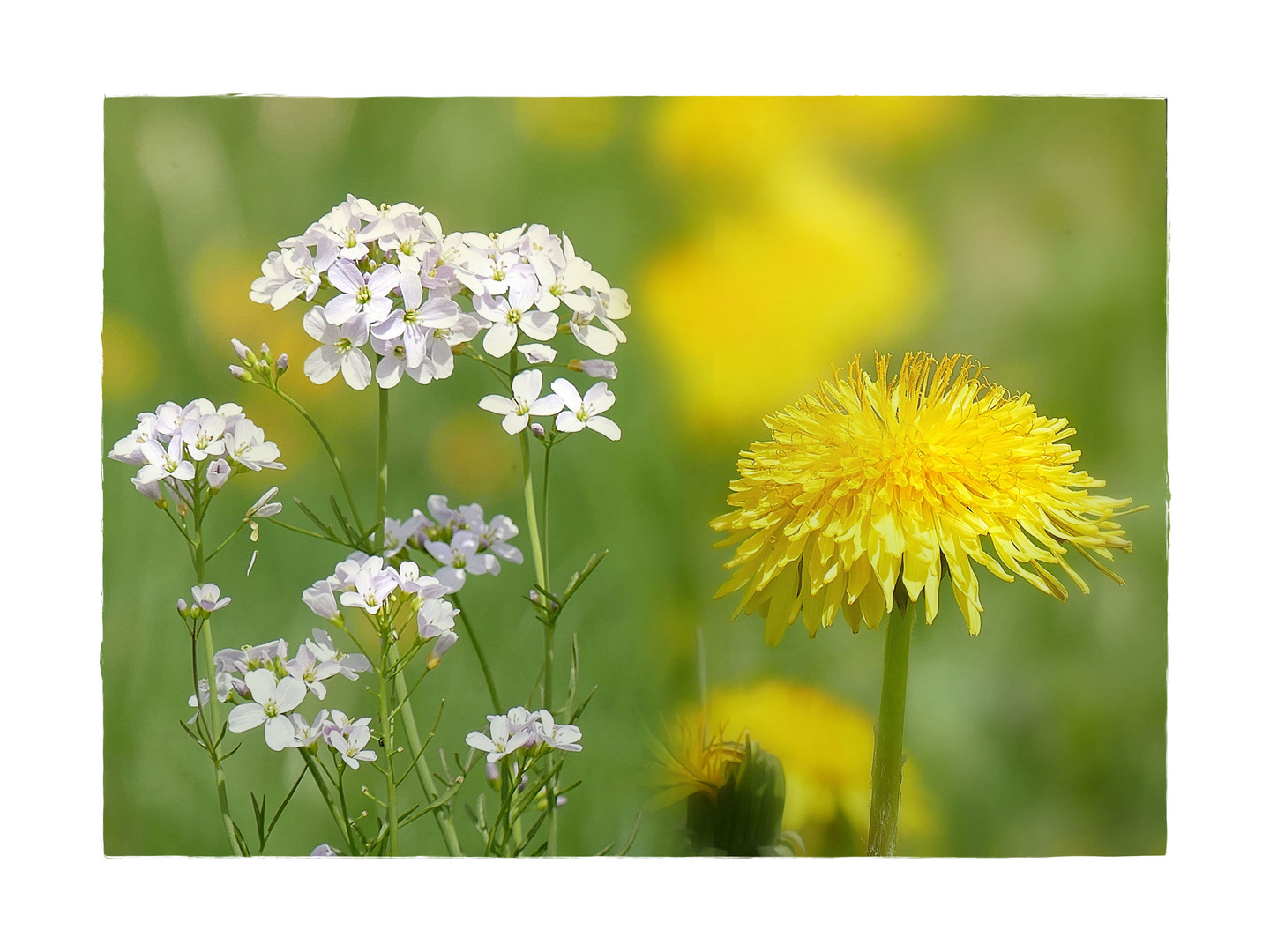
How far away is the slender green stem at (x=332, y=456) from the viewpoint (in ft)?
3.58

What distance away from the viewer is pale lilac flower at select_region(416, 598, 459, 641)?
42.9 inches

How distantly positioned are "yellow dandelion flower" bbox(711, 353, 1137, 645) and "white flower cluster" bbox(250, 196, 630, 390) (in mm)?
233

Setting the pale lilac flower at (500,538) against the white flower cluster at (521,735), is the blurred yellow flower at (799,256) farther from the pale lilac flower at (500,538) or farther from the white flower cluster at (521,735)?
the white flower cluster at (521,735)

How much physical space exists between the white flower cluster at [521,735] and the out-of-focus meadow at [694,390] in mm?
40

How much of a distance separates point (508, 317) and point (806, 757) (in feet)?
1.92

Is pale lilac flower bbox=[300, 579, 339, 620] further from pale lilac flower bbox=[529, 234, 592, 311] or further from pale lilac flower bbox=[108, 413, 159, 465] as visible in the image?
pale lilac flower bbox=[529, 234, 592, 311]

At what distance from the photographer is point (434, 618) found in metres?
1.09

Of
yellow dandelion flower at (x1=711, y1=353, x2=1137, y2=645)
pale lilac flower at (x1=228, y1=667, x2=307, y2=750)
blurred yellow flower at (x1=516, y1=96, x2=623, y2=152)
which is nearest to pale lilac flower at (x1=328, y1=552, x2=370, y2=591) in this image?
pale lilac flower at (x1=228, y1=667, x2=307, y2=750)

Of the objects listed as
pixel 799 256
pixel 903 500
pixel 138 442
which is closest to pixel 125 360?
pixel 138 442

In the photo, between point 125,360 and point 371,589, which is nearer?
point 371,589

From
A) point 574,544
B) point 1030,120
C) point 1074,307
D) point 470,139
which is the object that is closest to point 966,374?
point 1074,307

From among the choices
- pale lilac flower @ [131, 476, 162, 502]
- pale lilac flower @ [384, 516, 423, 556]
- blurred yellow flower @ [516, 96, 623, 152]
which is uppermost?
blurred yellow flower @ [516, 96, 623, 152]

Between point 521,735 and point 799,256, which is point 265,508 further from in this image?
point 799,256

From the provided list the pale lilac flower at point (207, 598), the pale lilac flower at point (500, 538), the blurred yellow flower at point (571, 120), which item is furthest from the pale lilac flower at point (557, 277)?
the pale lilac flower at point (207, 598)
